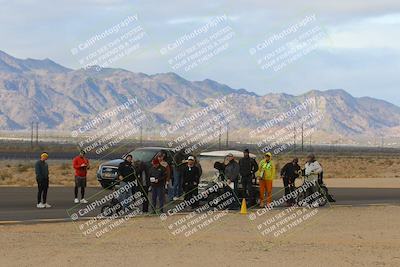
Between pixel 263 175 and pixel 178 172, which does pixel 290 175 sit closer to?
pixel 263 175

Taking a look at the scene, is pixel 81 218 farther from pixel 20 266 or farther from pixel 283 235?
pixel 20 266

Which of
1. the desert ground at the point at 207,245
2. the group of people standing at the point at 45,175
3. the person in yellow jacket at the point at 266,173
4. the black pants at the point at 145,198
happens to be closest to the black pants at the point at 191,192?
the black pants at the point at 145,198

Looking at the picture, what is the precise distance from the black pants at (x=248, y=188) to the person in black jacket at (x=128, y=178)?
3783 millimetres

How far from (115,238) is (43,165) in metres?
7.01

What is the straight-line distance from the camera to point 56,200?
83.8ft

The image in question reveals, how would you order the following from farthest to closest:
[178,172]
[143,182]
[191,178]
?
1. [178,172]
2. [191,178]
3. [143,182]

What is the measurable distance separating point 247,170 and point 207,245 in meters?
8.22

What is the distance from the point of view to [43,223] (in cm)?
1828

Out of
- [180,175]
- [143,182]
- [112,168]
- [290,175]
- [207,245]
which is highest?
[143,182]

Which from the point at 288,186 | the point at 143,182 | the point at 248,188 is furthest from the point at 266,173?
the point at 143,182

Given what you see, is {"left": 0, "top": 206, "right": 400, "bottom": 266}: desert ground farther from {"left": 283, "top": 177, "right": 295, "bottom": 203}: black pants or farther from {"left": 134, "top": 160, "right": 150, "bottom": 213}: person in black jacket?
{"left": 283, "top": 177, "right": 295, "bottom": 203}: black pants

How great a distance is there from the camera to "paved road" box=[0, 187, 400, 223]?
20381 mm

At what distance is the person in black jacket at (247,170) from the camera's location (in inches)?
904

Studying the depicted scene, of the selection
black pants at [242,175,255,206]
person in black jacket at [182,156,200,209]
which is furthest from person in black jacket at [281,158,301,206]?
person in black jacket at [182,156,200,209]
